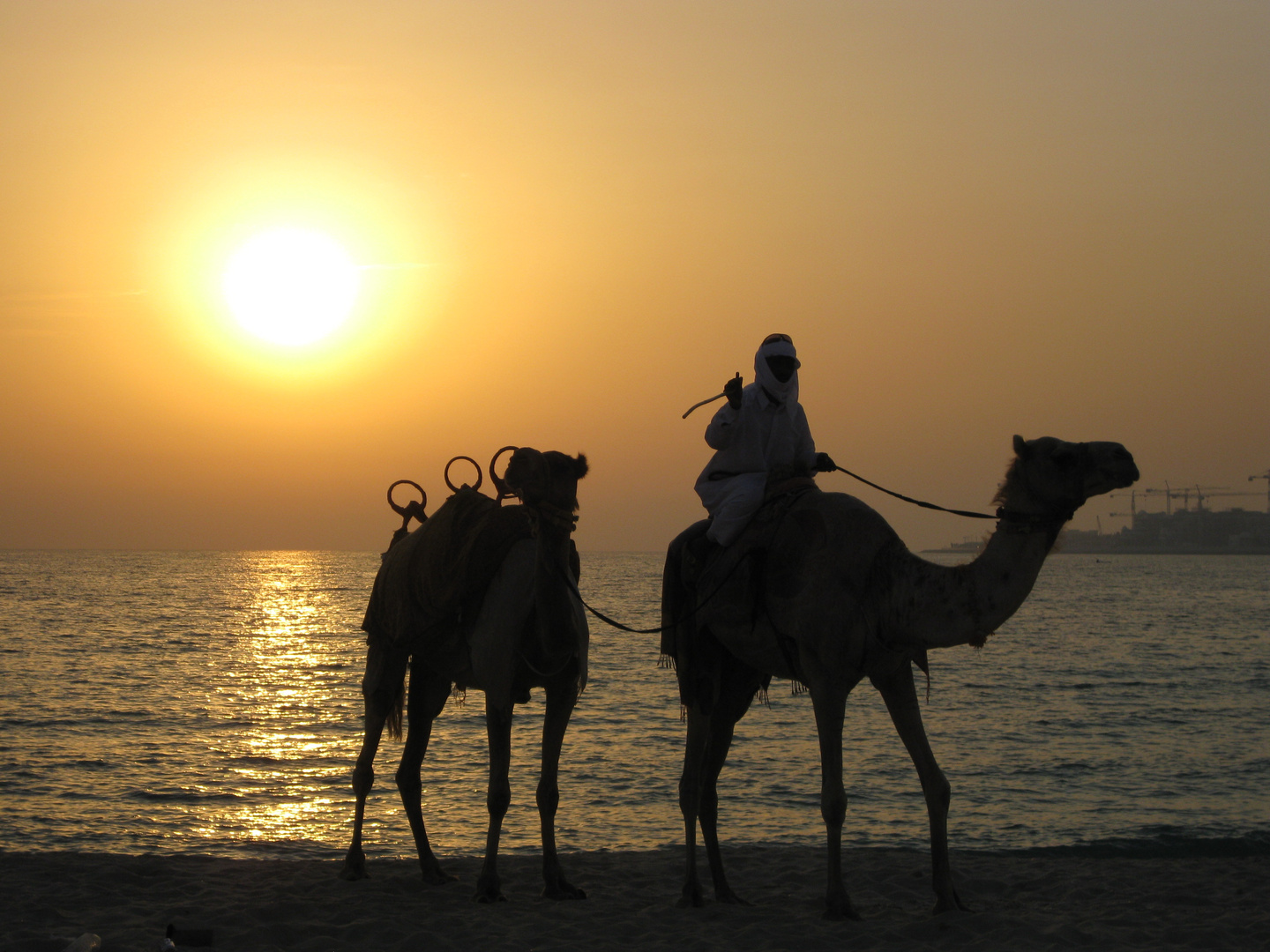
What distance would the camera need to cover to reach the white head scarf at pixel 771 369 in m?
8.77

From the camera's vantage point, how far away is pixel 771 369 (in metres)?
8.78

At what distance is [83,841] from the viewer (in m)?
13.3

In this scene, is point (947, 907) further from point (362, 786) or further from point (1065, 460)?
point (362, 786)

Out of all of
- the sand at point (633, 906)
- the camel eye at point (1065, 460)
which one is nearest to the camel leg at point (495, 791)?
the sand at point (633, 906)

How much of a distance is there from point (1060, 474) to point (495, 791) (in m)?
4.37

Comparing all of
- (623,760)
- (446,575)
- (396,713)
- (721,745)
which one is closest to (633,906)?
(721,745)

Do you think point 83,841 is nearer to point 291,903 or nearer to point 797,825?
point 291,903

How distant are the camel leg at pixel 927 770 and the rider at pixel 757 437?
5.17 ft

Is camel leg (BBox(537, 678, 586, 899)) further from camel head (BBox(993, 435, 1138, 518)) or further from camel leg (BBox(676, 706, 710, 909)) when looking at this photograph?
camel head (BBox(993, 435, 1138, 518))

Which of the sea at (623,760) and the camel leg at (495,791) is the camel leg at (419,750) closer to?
the camel leg at (495,791)

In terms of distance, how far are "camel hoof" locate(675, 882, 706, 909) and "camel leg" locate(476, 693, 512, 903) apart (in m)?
1.34

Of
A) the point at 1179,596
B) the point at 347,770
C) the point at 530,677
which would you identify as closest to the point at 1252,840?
the point at 530,677

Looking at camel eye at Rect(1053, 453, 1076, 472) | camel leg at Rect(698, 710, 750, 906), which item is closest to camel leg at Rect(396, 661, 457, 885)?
camel leg at Rect(698, 710, 750, 906)

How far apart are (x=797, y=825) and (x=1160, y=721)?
1590 centimetres
